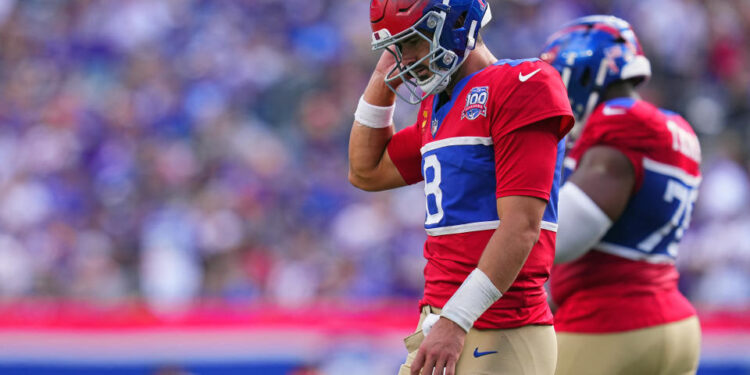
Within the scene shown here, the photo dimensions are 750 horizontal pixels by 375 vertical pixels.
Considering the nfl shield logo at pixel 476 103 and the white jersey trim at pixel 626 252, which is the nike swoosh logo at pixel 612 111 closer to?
the white jersey trim at pixel 626 252

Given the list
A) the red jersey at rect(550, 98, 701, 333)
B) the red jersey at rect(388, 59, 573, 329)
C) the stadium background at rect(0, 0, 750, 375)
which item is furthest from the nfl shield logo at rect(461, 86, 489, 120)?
the stadium background at rect(0, 0, 750, 375)

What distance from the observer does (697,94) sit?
11.4 metres

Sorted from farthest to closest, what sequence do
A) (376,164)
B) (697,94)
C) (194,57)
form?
(194,57), (697,94), (376,164)

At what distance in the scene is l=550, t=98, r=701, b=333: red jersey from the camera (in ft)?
12.7

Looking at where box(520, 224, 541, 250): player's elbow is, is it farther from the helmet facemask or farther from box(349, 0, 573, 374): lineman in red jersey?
the helmet facemask

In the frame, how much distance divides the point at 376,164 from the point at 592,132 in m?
0.92

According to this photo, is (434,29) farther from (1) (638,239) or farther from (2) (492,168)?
(1) (638,239)

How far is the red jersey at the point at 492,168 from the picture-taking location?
9.64 feet

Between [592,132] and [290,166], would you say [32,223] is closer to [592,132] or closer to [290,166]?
[290,166]

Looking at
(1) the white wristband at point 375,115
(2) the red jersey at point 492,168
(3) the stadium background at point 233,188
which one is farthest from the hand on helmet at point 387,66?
(3) the stadium background at point 233,188

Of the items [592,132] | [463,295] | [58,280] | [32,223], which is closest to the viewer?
[463,295]

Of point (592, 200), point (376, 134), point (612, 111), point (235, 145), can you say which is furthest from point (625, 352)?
point (235, 145)

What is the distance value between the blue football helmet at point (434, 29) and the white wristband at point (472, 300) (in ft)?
2.10

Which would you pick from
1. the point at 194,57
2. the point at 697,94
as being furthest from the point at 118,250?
the point at 697,94
